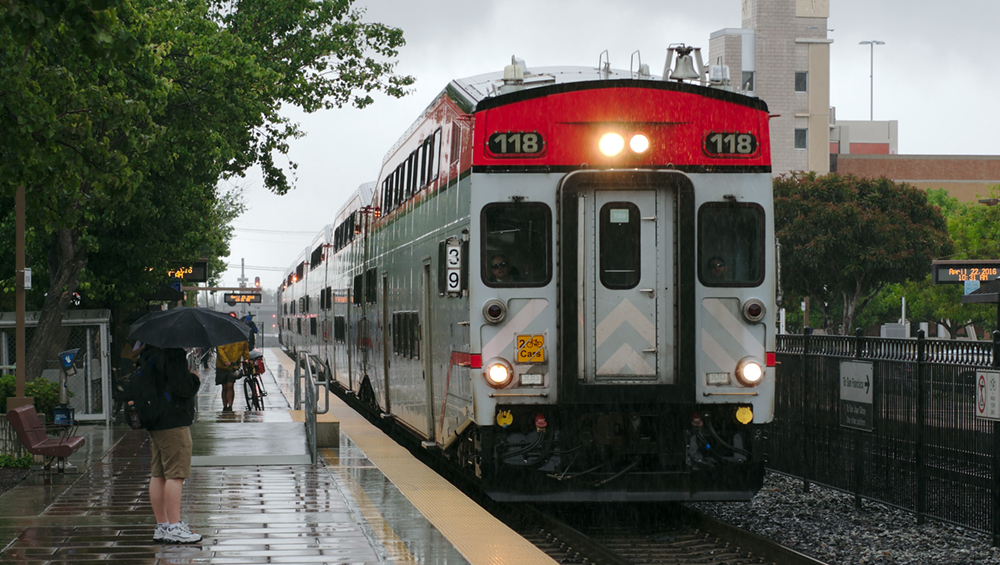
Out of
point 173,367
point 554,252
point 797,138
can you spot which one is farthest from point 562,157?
point 797,138

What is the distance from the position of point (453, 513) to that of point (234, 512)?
6.34 feet

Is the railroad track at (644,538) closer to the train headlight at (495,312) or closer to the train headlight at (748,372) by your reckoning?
the train headlight at (748,372)

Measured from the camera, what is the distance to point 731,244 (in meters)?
10.6

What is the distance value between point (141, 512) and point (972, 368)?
7.51 meters

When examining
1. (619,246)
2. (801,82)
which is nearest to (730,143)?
(619,246)

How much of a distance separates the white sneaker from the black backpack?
0.79 m

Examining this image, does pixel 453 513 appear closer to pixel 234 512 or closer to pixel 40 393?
pixel 234 512

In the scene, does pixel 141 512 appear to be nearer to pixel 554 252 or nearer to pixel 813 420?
pixel 554 252

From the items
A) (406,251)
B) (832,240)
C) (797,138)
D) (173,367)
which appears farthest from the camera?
(797,138)

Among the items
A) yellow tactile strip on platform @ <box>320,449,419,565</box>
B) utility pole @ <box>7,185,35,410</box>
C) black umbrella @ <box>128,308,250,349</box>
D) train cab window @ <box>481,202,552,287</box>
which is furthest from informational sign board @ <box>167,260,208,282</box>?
train cab window @ <box>481,202,552,287</box>

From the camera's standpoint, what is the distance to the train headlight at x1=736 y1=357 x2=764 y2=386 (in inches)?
407

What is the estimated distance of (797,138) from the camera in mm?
80438

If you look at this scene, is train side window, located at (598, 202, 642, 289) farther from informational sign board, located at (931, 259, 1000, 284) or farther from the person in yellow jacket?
informational sign board, located at (931, 259, 1000, 284)

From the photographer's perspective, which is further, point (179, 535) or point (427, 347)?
point (427, 347)
